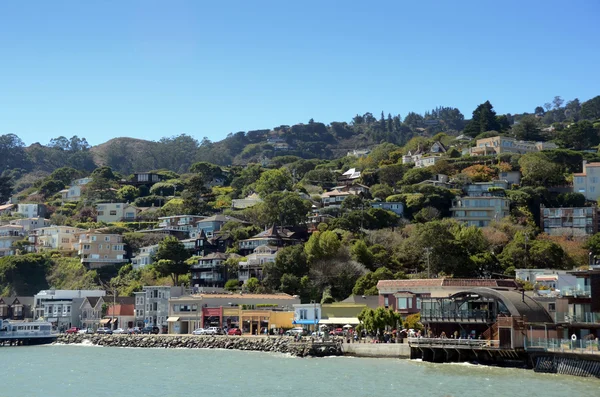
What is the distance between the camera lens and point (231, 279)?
95.9 metres

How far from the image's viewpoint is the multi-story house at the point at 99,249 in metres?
109

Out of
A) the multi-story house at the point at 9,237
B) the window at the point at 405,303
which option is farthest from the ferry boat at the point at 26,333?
the window at the point at 405,303

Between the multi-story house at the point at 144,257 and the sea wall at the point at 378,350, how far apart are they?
48584 millimetres

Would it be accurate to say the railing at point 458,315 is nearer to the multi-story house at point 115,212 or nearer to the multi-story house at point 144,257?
the multi-story house at point 144,257

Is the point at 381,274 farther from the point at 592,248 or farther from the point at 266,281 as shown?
the point at 592,248

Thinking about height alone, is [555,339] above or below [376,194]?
below

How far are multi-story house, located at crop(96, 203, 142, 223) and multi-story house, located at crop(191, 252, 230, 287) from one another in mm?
35385

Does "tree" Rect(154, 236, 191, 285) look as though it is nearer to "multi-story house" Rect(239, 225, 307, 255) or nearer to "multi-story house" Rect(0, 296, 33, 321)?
"multi-story house" Rect(239, 225, 307, 255)

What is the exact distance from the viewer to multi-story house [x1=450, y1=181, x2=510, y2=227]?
324 feet

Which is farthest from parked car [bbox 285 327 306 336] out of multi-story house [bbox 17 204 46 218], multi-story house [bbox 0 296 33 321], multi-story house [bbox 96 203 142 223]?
multi-story house [bbox 17 204 46 218]

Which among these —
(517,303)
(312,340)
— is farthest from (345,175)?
(517,303)

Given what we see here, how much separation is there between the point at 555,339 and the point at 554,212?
173ft

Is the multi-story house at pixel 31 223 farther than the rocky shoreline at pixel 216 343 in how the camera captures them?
Yes

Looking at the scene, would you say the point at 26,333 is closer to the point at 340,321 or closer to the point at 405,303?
the point at 340,321
